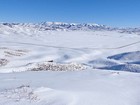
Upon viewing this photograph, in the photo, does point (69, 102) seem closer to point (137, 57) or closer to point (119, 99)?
point (119, 99)

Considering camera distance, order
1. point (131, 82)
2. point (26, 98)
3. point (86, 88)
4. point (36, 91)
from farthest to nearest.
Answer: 1. point (131, 82)
2. point (86, 88)
3. point (36, 91)
4. point (26, 98)

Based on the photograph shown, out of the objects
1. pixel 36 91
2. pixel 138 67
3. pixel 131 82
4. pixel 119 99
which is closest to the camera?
pixel 36 91

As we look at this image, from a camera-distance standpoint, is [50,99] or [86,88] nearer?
[50,99]

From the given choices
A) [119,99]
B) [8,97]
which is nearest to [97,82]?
[119,99]

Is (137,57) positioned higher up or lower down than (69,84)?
higher up

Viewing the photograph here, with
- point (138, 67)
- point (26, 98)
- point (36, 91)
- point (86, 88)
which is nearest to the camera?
point (26, 98)

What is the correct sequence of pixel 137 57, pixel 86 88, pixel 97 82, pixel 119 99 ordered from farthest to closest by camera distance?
pixel 137 57
pixel 97 82
pixel 86 88
pixel 119 99

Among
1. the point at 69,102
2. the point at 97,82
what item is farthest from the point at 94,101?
the point at 97,82

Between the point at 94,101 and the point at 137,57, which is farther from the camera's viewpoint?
the point at 137,57

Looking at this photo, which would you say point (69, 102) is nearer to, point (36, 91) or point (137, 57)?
point (36, 91)

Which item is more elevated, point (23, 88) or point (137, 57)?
point (137, 57)
